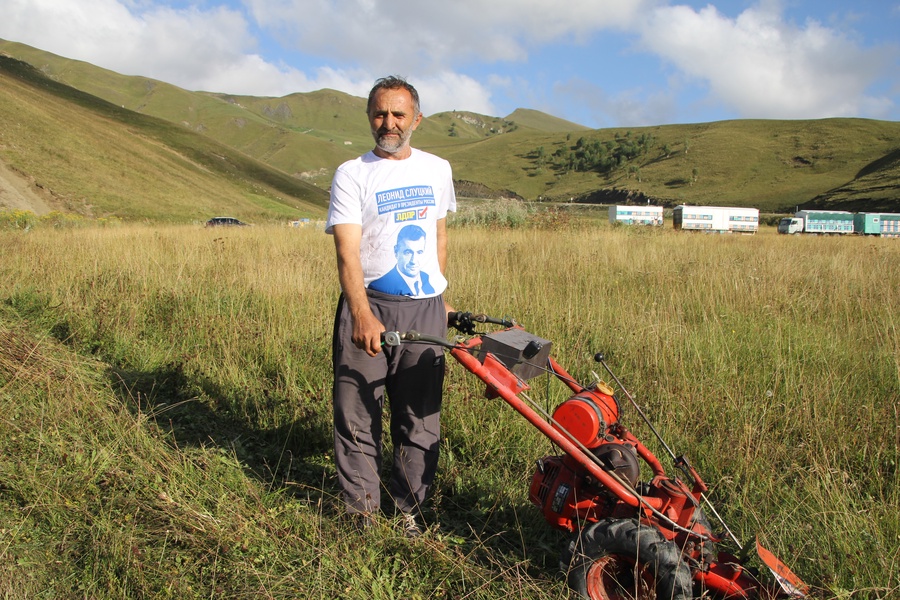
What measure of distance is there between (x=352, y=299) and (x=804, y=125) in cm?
14166

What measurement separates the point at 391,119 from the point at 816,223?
49.4 metres

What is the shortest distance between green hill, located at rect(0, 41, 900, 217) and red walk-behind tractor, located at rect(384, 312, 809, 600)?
75.5m

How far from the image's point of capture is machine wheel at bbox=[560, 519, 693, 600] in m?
2.12

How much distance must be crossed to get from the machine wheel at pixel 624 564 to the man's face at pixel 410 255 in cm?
133

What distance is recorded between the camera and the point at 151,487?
318 centimetres

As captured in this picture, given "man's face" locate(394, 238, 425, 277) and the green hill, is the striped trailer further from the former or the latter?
"man's face" locate(394, 238, 425, 277)

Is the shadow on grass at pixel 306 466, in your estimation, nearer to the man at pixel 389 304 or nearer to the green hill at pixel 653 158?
the man at pixel 389 304

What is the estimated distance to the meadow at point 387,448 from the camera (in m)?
2.61

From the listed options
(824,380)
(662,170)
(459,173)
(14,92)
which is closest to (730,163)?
(662,170)

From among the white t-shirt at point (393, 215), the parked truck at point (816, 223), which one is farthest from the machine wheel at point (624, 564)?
the parked truck at point (816, 223)

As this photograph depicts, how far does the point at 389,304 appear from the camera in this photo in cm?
281

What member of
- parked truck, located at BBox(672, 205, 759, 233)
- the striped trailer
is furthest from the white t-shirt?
the striped trailer

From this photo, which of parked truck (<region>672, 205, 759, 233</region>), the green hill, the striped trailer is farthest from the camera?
the green hill

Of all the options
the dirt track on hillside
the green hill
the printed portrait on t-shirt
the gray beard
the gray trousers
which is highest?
the green hill
